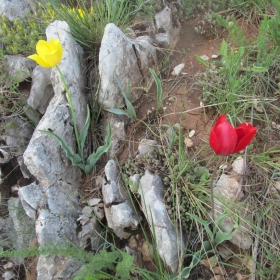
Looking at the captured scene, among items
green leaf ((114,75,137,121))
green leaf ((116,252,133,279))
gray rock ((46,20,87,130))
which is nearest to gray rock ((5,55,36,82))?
gray rock ((46,20,87,130))

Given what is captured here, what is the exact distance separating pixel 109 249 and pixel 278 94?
5.16ft

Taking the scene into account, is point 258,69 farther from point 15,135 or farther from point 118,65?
point 15,135

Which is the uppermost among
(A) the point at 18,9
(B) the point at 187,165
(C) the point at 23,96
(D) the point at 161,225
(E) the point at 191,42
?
(A) the point at 18,9

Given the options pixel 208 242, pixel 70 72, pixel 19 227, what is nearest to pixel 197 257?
pixel 208 242

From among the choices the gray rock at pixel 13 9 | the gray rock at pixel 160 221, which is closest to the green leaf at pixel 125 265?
the gray rock at pixel 160 221

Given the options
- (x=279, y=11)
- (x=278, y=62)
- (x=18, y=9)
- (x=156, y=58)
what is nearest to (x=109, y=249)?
(x=156, y=58)

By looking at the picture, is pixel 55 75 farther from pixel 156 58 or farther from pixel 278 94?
pixel 278 94

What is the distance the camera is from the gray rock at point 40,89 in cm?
267

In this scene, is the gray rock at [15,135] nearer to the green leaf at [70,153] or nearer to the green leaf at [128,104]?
the green leaf at [70,153]

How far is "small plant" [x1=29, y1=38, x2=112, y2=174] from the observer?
1.96 m

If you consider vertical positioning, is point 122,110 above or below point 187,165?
above

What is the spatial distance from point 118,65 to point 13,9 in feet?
4.53

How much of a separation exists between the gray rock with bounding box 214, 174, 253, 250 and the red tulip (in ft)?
1.62

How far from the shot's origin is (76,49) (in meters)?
2.61
